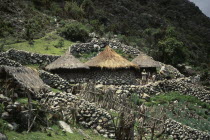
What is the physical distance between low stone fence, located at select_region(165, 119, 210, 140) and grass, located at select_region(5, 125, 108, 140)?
4.41 meters

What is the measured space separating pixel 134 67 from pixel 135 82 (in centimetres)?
114

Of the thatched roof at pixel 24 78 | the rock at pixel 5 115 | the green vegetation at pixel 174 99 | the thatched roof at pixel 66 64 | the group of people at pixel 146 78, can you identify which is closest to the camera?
the rock at pixel 5 115

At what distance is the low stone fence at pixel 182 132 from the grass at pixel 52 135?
14.5 feet

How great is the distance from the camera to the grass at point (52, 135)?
846 cm

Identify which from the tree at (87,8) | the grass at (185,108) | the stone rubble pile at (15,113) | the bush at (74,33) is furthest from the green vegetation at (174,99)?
the tree at (87,8)

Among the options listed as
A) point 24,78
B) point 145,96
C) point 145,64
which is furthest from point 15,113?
point 145,64

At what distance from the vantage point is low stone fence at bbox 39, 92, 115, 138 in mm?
12398

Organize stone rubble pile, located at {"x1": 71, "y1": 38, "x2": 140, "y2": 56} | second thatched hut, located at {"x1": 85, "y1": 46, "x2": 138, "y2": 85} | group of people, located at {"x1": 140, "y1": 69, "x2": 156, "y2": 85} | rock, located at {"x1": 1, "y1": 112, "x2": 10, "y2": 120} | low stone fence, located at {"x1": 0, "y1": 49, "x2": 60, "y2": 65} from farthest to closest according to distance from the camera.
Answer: stone rubble pile, located at {"x1": 71, "y1": 38, "x2": 140, "y2": 56}, group of people, located at {"x1": 140, "y1": 69, "x2": 156, "y2": 85}, second thatched hut, located at {"x1": 85, "y1": 46, "x2": 138, "y2": 85}, low stone fence, located at {"x1": 0, "y1": 49, "x2": 60, "y2": 65}, rock, located at {"x1": 1, "y1": 112, "x2": 10, "y2": 120}

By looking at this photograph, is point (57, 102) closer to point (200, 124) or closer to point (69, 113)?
point (69, 113)

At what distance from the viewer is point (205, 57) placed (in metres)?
54.7

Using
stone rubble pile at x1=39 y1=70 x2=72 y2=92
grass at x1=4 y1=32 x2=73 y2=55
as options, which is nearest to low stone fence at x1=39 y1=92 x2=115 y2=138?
stone rubble pile at x1=39 y1=70 x2=72 y2=92

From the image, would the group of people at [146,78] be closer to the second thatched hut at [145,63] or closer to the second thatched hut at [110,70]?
the second thatched hut at [110,70]

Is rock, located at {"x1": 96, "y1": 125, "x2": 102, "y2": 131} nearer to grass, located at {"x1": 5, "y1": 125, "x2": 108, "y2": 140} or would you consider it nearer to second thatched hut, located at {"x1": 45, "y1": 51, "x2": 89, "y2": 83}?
grass, located at {"x1": 5, "y1": 125, "x2": 108, "y2": 140}

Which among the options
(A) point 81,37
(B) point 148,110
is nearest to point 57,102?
(B) point 148,110
